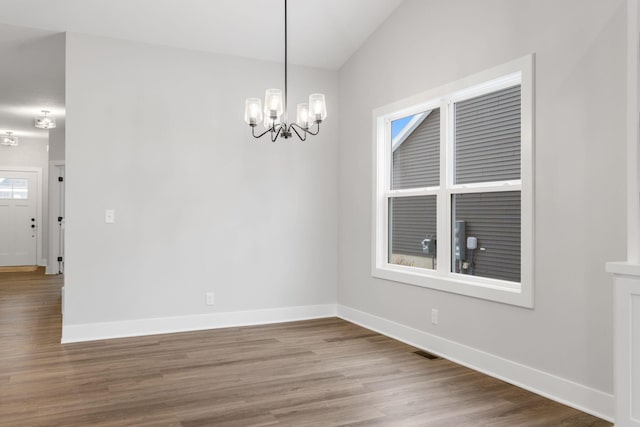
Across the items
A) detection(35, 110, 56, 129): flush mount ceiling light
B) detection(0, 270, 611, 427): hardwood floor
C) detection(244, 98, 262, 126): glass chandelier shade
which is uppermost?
detection(35, 110, 56, 129): flush mount ceiling light

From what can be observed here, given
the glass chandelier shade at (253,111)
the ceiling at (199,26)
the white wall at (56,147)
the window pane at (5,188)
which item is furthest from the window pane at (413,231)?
the window pane at (5,188)

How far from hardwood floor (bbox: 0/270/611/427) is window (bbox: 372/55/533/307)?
0.72 m

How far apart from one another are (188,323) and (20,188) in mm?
7999

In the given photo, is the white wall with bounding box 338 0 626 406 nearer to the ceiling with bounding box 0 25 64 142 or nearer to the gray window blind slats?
the gray window blind slats

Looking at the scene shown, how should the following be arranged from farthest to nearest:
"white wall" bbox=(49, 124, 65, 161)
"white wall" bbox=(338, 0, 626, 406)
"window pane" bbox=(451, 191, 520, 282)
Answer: "white wall" bbox=(49, 124, 65, 161), "window pane" bbox=(451, 191, 520, 282), "white wall" bbox=(338, 0, 626, 406)

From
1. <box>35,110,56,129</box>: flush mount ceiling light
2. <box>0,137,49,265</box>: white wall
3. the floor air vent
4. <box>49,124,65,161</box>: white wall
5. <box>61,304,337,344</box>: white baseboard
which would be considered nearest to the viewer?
the floor air vent

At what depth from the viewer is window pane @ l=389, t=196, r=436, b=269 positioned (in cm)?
443

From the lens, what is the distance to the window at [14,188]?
418 inches

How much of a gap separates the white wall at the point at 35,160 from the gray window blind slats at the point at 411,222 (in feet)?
28.4

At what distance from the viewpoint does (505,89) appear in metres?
3.63

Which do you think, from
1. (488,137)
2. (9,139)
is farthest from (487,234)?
(9,139)

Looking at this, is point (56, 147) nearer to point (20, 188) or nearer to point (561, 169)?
point (20, 188)

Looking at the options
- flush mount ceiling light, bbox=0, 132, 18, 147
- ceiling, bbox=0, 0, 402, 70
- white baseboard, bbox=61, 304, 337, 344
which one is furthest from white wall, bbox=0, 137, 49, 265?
ceiling, bbox=0, 0, 402, 70

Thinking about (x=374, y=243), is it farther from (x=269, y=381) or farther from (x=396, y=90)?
(x=269, y=381)
